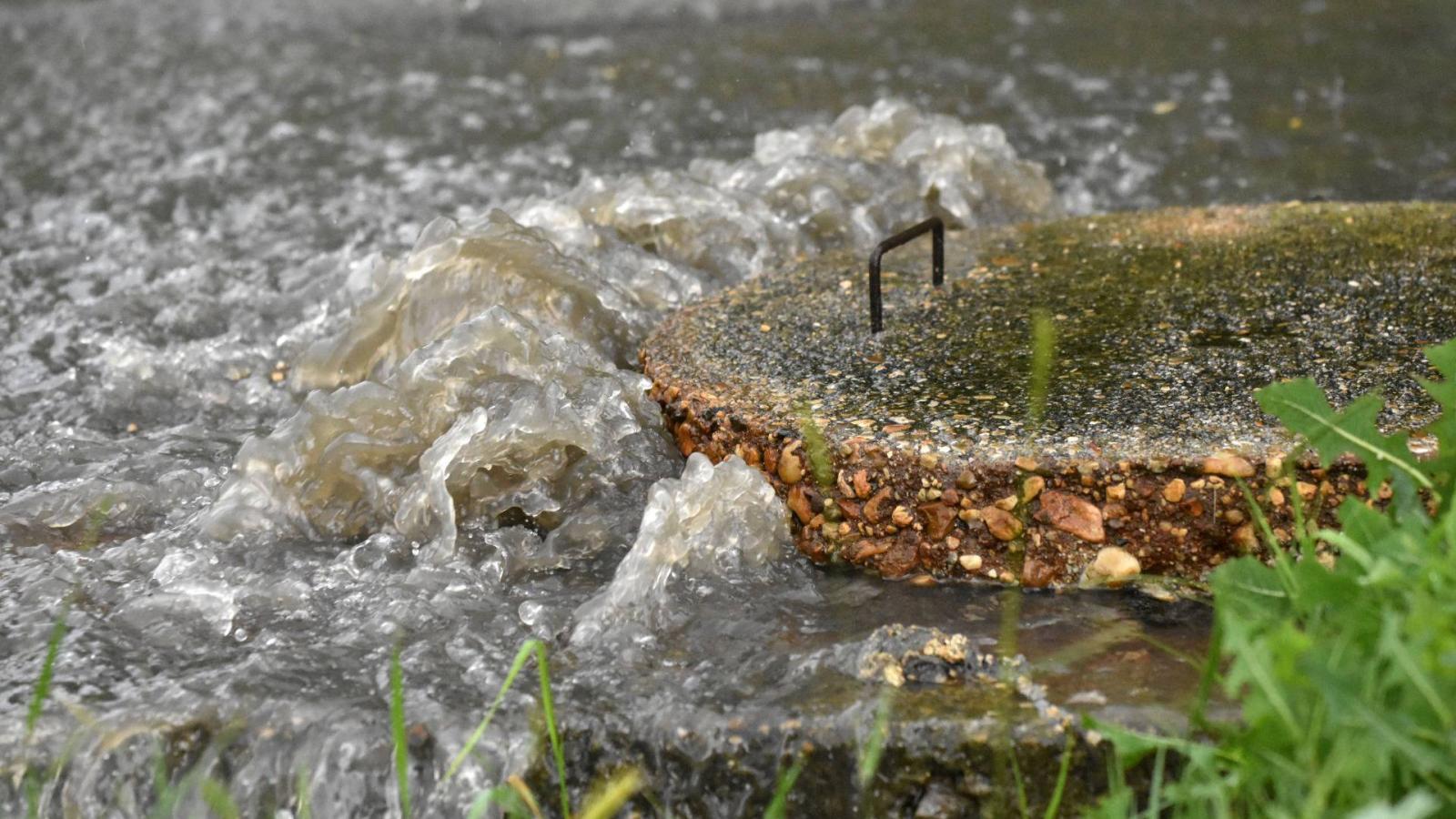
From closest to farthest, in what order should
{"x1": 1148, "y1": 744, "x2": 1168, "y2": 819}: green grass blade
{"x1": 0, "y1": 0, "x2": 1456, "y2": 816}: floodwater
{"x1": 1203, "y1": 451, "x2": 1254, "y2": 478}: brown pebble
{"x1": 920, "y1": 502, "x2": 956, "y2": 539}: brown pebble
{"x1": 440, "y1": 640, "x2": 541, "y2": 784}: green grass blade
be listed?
{"x1": 1148, "y1": 744, "x2": 1168, "y2": 819}: green grass blade, {"x1": 440, "y1": 640, "x2": 541, "y2": 784}: green grass blade, {"x1": 0, "y1": 0, "x2": 1456, "y2": 816}: floodwater, {"x1": 1203, "y1": 451, "x2": 1254, "y2": 478}: brown pebble, {"x1": 920, "y1": 502, "x2": 956, "y2": 539}: brown pebble

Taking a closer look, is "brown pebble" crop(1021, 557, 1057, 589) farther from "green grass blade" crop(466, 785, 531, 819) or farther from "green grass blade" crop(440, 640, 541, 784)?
"green grass blade" crop(466, 785, 531, 819)

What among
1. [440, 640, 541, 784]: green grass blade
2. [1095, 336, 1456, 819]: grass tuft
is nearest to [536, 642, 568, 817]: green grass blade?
[440, 640, 541, 784]: green grass blade

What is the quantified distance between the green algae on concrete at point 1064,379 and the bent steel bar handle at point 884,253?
0.10 feet

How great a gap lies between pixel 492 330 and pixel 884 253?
747 millimetres

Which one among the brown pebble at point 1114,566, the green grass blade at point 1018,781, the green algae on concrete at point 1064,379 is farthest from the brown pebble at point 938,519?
the green grass blade at point 1018,781

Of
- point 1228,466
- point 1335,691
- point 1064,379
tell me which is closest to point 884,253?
point 1064,379

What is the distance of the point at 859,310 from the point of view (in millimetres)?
→ 2818

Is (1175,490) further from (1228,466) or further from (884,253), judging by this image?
(884,253)

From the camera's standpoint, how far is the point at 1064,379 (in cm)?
236

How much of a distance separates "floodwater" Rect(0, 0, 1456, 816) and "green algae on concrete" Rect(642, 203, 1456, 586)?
91 millimetres

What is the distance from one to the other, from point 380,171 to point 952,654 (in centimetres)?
360

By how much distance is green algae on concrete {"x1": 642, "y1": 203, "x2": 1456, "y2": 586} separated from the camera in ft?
6.89

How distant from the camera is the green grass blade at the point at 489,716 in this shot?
155cm

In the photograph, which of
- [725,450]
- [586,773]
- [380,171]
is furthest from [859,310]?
[380,171]
